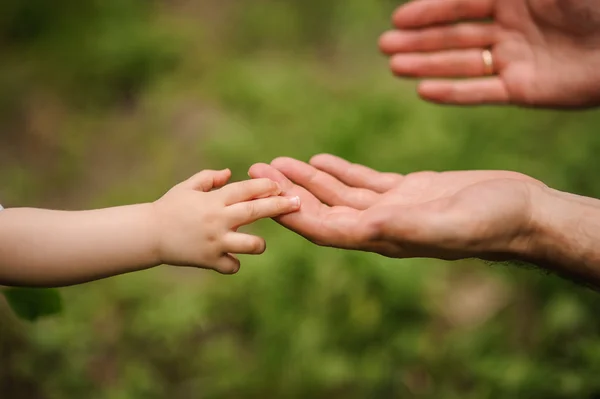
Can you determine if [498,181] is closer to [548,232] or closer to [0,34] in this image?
[548,232]

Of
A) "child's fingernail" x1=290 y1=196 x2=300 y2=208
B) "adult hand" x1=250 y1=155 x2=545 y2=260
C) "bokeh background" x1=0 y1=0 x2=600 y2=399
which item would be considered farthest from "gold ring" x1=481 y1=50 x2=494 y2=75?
"child's fingernail" x1=290 y1=196 x2=300 y2=208

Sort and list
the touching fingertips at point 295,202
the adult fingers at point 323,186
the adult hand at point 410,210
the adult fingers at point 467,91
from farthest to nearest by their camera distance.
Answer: the adult fingers at point 467,91 → the adult fingers at point 323,186 → the touching fingertips at point 295,202 → the adult hand at point 410,210

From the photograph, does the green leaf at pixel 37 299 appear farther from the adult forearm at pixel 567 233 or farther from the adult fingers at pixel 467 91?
the adult fingers at pixel 467 91

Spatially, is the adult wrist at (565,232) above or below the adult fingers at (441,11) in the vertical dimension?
below

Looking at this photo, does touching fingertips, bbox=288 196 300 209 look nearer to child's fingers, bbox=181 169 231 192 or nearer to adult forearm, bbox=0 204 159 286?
child's fingers, bbox=181 169 231 192

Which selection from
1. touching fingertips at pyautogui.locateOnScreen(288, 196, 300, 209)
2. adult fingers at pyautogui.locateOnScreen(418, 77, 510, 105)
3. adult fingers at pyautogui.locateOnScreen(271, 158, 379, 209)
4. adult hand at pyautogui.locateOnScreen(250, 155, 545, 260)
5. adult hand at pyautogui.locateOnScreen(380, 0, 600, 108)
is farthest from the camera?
adult fingers at pyautogui.locateOnScreen(418, 77, 510, 105)

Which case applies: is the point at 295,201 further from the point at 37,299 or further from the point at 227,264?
the point at 37,299

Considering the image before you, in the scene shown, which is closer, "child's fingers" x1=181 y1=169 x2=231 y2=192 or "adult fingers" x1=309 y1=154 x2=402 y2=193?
"child's fingers" x1=181 y1=169 x2=231 y2=192

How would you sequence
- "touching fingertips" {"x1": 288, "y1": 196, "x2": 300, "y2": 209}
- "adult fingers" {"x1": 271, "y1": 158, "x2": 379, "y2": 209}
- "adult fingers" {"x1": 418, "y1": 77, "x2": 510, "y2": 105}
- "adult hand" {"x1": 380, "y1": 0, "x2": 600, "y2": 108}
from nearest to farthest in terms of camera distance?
"touching fingertips" {"x1": 288, "y1": 196, "x2": 300, "y2": 209} → "adult fingers" {"x1": 271, "y1": 158, "x2": 379, "y2": 209} → "adult hand" {"x1": 380, "y1": 0, "x2": 600, "y2": 108} → "adult fingers" {"x1": 418, "y1": 77, "x2": 510, "y2": 105}

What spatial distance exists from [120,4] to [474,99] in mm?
1473

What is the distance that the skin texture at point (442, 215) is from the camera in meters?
0.98

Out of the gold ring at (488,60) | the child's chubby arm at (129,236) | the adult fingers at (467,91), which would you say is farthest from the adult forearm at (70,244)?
the gold ring at (488,60)

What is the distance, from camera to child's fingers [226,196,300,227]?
3.41ft

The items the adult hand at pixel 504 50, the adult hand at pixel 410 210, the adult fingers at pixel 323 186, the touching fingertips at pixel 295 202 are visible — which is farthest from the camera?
the adult hand at pixel 504 50
